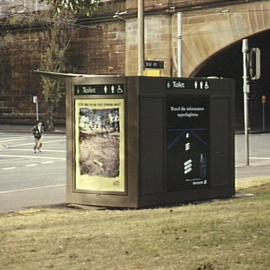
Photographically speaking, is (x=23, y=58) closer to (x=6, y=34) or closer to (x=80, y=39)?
(x=6, y=34)

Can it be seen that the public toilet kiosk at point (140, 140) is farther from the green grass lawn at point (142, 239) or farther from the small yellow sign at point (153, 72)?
the small yellow sign at point (153, 72)

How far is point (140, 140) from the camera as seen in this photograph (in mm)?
11758

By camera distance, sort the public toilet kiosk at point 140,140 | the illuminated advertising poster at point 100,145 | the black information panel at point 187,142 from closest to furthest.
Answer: the public toilet kiosk at point 140,140 < the illuminated advertising poster at point 100,145 < the black information panel at point 187,142

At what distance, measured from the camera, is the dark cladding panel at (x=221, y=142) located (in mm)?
12883

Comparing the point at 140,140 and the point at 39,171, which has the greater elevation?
the point at 140,140

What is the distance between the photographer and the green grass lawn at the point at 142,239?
261 inches

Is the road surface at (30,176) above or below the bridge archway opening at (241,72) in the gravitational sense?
below

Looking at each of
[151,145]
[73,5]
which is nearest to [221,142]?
[151,145]

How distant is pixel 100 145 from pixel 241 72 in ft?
151

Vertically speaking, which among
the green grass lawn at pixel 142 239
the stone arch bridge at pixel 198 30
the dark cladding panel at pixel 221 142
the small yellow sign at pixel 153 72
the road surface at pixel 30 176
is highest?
the stone arch bridge at pixel 198 30

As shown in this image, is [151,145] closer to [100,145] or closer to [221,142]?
[100,145]

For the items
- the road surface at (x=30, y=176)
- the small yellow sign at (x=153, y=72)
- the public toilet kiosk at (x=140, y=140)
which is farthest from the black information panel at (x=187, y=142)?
the small yellow sign at (x=153, y=72)

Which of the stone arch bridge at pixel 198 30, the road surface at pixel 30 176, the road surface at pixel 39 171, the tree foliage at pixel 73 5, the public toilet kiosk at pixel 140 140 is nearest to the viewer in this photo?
the tree foliage at pixel 73 5

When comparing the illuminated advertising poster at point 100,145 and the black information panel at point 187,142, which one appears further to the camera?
the black information panel at point 187,142
